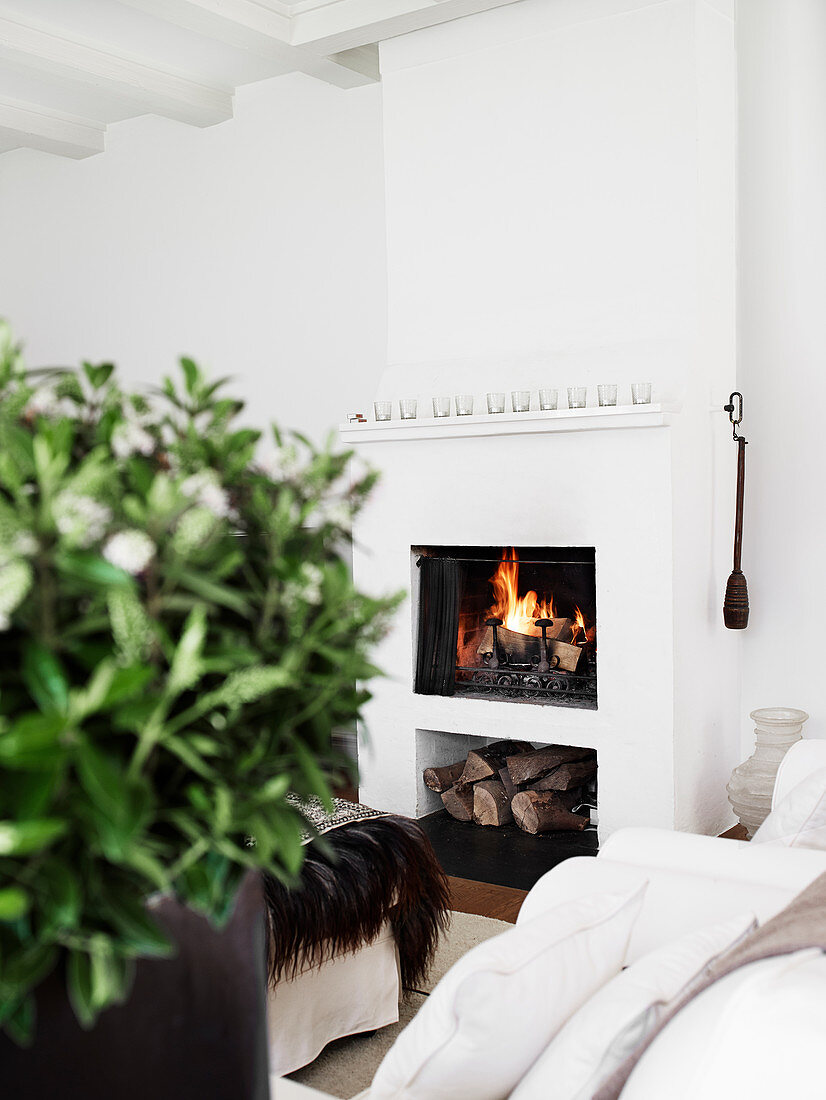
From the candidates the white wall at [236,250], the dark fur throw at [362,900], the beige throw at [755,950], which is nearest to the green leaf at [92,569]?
the beige throw at [755,950]

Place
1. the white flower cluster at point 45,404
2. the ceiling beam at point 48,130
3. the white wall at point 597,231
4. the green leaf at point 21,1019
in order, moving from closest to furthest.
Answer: the green leaf at point 21,1019 → the white flower cluster at point 45,404 → the white wall at point 597,231 → the ceiling beam at point 48,130

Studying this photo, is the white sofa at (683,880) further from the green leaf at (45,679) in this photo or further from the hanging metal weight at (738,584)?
the hanging metal weight at (738,584)

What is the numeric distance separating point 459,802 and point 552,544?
1100mm

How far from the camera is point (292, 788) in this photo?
0.78 metres

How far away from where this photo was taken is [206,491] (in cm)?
67

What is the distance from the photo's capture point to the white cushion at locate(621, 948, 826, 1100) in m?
1.03

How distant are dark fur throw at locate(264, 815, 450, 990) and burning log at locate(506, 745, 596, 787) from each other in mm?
1543

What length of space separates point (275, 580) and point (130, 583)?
147 millimetres

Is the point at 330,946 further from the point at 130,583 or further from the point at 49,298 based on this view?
the point at 49,298

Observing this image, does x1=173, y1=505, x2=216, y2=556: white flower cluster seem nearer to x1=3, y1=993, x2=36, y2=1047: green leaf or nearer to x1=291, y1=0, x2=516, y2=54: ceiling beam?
x1=3, y1=993, x2=36, y2=1047: green leaf

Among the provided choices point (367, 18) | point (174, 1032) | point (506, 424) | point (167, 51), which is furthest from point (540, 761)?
point (174, 1032)

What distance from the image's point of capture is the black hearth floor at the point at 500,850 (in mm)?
3738

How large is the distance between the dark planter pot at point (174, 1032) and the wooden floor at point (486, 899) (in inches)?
103

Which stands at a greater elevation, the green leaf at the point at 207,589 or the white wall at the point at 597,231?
the white wall at the point at 597,231
